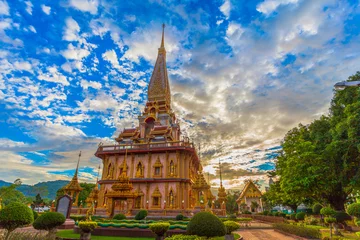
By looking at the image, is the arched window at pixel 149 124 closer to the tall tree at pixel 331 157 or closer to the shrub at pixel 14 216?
the tall tree at pixel 331 157

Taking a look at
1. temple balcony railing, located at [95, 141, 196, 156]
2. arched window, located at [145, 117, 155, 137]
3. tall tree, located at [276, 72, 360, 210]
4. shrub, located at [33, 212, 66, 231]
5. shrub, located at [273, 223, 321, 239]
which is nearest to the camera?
shrub, located at [33, 212, 66, 231]

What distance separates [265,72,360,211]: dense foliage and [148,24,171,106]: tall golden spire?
24001mm

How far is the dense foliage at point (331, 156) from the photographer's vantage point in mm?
18625

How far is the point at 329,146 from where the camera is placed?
1952 cm

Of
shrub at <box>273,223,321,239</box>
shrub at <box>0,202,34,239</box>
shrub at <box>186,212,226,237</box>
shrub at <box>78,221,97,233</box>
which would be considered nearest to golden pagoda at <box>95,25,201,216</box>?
shrub at <box>273,223,321,239</box>

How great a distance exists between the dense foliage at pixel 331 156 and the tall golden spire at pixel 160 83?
24.0m

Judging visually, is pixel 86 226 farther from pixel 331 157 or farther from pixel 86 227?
pixel 331 157

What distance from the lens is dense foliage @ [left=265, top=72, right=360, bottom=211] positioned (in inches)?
733

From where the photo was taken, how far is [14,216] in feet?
28.7

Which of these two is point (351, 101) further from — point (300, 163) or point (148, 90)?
point (148, 90)

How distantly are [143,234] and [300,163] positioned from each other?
52.2ft

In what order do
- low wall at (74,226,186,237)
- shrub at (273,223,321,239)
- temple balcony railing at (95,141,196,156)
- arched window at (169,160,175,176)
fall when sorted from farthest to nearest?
temple balcony railing at (95,141,196,156) < arched window at (169,160,175,176) < low wall at (74,226,186,237) < shrub at (273,223,321,239)

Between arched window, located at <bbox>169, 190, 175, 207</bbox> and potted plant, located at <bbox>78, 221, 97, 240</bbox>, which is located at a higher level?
arched window, located at <bbox>169, 190, 175, 207</bbox>

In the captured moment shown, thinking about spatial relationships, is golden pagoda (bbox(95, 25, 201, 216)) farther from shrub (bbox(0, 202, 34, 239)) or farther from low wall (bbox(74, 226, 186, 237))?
shrub (bbox(0, 202, 34, 239))
